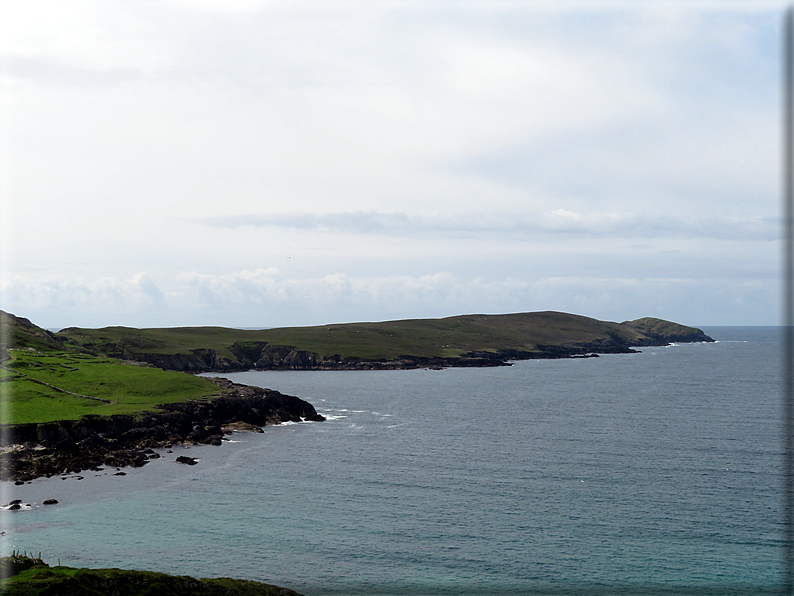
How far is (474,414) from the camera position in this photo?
120 metres

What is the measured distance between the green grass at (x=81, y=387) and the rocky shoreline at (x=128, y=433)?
234 centimetres

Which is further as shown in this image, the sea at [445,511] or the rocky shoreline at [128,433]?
the rocky shoreline at [128,433]

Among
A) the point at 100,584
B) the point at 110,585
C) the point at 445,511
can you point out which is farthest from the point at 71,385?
the point at 110,585

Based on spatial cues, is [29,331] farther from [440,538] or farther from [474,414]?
[440,538]

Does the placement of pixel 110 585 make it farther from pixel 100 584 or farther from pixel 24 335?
pixel 24 335

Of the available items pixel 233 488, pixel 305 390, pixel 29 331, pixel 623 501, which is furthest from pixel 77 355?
pixel 623 501

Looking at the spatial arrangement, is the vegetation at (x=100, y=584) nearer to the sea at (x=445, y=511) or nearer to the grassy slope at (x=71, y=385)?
the sea at (x=445, y=511)

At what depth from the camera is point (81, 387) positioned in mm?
99812

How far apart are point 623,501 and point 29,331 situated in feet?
461

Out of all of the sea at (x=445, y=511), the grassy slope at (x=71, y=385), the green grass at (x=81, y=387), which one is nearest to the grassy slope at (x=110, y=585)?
the sea at (x=445, y=511)

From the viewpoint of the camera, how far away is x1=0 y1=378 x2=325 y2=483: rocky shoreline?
71.2 meters

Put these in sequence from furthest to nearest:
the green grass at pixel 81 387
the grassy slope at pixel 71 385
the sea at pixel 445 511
A: the grassy slope at pixel 71 385 → the green grass at pixel 81 387 → the sea at pixel 445 511

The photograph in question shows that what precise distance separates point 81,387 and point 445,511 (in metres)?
71.7

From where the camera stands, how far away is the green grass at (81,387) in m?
83.0
